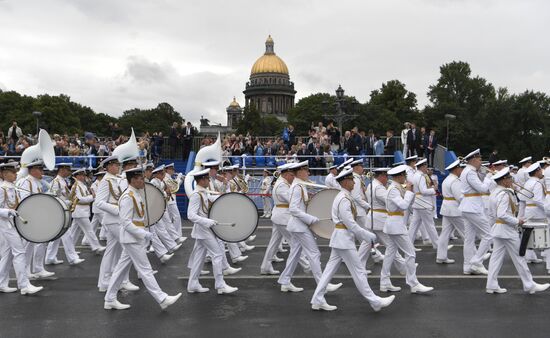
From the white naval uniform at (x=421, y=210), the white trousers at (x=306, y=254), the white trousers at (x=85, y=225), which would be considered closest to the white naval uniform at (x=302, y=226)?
the white trousers at (x=306, y=254)

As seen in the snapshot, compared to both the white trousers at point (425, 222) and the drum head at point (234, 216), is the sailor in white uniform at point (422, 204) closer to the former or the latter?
the white trousers at point (425, 222)

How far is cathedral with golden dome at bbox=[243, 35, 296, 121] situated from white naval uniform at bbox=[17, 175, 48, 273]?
13806 cm

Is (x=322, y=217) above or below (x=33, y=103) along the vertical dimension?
below

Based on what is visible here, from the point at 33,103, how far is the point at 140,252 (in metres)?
88.9

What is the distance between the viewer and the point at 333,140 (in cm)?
2577

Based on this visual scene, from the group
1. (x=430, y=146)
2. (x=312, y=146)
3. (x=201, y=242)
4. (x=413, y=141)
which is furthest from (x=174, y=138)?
(x=201, y=242)

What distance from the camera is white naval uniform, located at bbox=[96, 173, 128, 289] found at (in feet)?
33.1

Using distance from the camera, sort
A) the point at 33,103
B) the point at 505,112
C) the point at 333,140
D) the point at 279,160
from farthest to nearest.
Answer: the point at 33,103 → the point at 505,112 → the point at 333,140 → the point at 279,160

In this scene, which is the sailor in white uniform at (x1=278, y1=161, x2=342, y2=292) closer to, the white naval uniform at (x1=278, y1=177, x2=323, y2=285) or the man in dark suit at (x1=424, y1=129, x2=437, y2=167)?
the white naval uniform at (x1=278, y1=177, x2=323, y2=285)

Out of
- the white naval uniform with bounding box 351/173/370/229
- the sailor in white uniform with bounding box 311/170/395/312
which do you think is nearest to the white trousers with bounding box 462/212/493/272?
the white naval uniform with bounding box 351/173/370/229

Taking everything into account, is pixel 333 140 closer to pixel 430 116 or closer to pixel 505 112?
pixel 505 112

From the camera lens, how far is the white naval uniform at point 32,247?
10.8 m

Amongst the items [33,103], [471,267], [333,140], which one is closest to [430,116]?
[333,140]

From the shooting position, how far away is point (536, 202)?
38.4 ft
